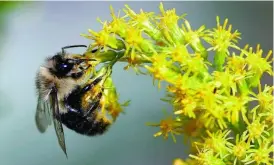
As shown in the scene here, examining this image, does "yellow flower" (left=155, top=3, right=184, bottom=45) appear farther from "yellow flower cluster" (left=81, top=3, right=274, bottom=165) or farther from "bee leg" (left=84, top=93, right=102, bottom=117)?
"bee leg" (left=84, top=93, right=102, bottom=117)

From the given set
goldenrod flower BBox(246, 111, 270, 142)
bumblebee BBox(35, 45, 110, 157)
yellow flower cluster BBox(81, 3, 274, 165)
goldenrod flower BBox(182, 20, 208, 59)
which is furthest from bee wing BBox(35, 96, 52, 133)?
goldenrod flower BBox(246, 111, 270, 142)

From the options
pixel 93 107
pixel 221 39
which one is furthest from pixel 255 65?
pixel 93 107

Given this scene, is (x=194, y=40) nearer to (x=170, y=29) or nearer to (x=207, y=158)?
(x=170, y=29)

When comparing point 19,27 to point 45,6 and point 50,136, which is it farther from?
point 50,136

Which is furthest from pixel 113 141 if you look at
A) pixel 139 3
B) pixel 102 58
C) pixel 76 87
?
pixel 102 58

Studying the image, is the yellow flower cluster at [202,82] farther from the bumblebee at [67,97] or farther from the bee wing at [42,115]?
the bee wing at [42,115]

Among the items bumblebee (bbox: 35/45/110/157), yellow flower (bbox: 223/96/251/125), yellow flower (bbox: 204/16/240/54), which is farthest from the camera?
bumblebee (bbox: 35/45/110/157)
